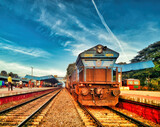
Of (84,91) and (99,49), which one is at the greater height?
(99,49)

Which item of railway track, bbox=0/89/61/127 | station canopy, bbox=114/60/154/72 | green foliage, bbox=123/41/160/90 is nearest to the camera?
railway track, bbox=0/89/61/127

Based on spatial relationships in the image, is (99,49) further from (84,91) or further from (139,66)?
(139,66)

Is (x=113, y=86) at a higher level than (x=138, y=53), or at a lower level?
lower

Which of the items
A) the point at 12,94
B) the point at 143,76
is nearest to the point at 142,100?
the point at 12,94

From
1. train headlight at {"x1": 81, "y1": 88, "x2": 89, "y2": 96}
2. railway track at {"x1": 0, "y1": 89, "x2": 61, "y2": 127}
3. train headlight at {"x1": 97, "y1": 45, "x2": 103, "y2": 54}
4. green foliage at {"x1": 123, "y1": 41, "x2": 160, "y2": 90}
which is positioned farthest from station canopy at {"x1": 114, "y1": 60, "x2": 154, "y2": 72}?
railway track at {"x1": 0, "y1": 89, "x2": 61, "y2": 127}

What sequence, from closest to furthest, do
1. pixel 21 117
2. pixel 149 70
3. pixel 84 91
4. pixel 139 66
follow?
pixel 21 117 → pixel 84 91 → pixel 139 66 → pixel 149 70

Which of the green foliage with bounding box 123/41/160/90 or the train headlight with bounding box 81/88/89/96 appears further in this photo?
the green foliage with bounding box 123/41/160/90

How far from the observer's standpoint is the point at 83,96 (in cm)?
737

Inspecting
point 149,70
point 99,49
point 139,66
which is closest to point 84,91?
point 99,49

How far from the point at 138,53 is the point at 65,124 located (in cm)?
4945

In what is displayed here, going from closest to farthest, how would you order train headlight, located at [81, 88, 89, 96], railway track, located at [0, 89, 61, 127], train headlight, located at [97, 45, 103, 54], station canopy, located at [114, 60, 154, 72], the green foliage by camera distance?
railway track, located at [0, 89, 61, 127] < train headlight, located at [81, 88, 89, 96] < train headlight, located at [97, 45, 103, 54] < the green foliage < station canopy, located at [114, 60, 154, 72]

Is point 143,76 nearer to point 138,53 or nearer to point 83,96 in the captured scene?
point 138,53

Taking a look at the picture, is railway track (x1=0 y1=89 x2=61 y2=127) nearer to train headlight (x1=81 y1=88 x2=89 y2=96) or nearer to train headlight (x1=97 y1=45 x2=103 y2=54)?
train headlight (x1=81 y1=88 x2=89 y2=96)

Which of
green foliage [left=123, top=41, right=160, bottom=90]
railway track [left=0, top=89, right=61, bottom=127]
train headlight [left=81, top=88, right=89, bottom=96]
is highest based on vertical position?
green foliage [left=123, top=41, right=160, bottom=90]
